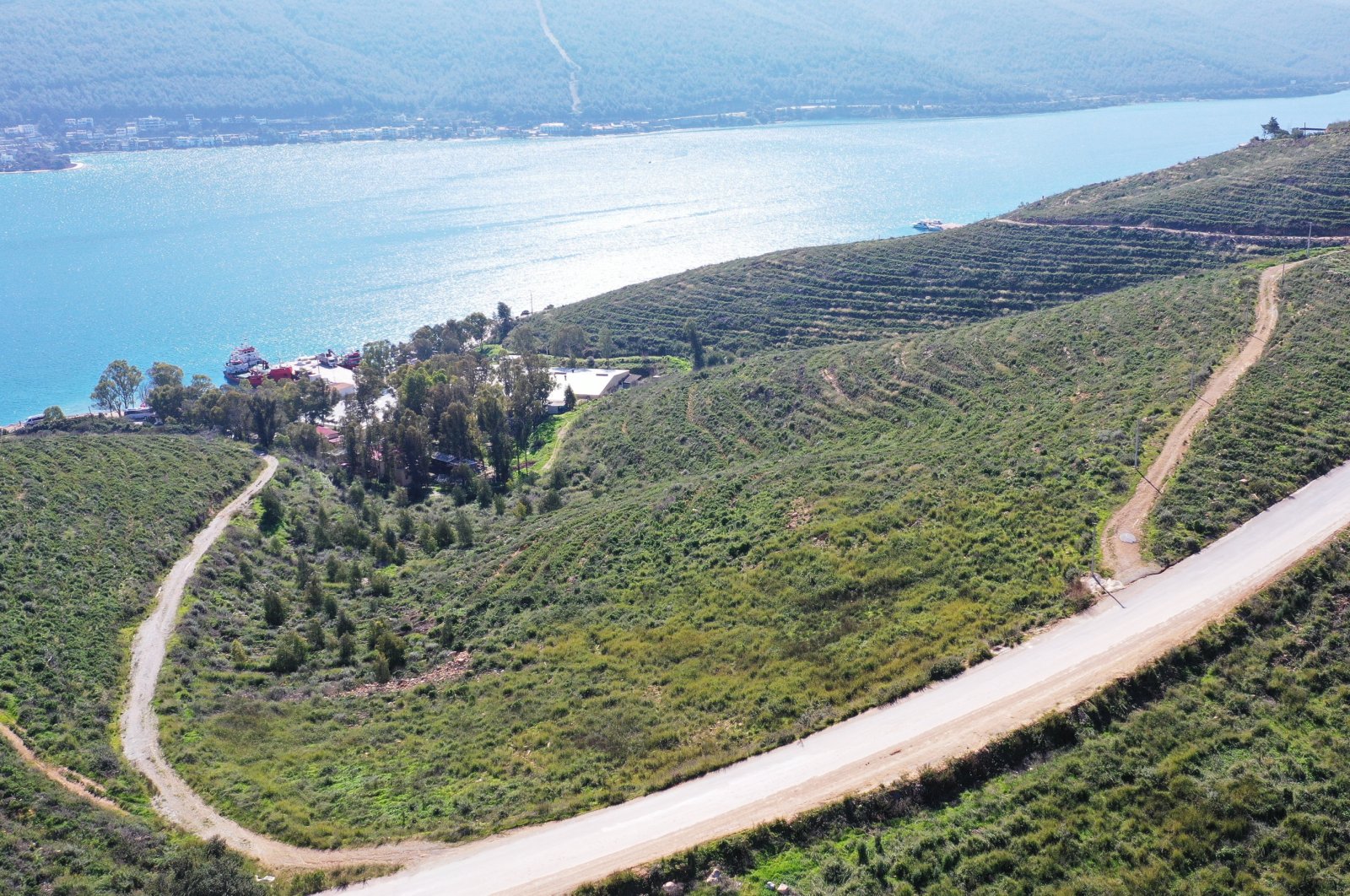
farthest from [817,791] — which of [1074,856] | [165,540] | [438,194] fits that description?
[438,194]

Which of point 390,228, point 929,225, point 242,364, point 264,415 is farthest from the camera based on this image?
point 390,228

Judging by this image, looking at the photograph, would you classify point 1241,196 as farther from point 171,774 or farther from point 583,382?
point 171,774

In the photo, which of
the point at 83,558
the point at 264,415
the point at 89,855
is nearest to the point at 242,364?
the point at 264,415

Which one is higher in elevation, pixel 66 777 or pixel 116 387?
pixel 66 777

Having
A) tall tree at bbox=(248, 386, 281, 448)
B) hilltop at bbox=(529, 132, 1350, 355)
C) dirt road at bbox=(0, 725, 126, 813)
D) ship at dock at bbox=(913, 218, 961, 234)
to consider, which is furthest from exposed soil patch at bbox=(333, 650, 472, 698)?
ship at dock at bbox=(913, 218, 961, 234)

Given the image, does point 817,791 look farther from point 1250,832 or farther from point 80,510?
point 80,510

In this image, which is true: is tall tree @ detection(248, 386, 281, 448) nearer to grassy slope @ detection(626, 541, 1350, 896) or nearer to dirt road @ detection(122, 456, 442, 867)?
dirt road @ detection(122, 456, 442, 867)
